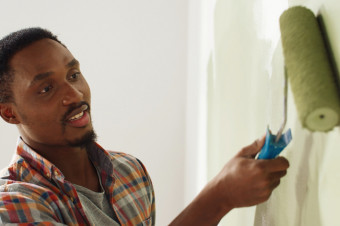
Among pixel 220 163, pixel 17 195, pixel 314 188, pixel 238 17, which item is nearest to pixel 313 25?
pixel 314 188

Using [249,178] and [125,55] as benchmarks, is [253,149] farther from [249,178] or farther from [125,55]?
[125,55]

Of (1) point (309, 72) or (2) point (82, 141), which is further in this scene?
(2) point (82, 141)

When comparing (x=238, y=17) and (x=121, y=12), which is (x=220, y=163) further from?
(x=121, y=12)

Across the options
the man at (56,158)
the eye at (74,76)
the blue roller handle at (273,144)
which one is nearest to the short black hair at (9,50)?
the man at (56,158)

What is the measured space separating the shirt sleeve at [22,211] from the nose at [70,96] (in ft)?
0.77

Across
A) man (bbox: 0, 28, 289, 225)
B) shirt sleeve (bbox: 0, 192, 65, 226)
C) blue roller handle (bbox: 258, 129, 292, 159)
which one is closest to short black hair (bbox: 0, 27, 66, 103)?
man (bbox: 0, 28, 289, 225)

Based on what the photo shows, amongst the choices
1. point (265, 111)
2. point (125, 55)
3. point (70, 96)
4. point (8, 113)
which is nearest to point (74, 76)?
point (70, 96)

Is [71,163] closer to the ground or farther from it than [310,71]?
closer to the ground

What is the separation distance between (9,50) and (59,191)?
0.35m

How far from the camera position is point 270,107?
715 millimetres

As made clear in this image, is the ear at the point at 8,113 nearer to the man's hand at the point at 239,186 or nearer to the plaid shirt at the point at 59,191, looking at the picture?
the plaid shirt at the point at 59,191

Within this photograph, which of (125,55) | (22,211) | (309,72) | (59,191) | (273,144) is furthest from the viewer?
(125,55)

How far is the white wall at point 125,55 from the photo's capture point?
2217mm

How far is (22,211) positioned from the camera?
701 mm
